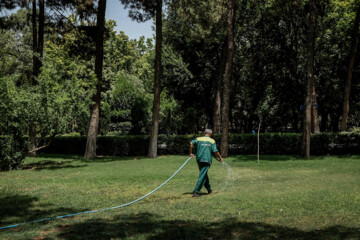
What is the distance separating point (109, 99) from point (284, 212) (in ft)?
116

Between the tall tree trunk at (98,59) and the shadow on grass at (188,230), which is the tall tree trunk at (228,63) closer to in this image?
the tall tree trunk at (98,59)

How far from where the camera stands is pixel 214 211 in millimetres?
7777

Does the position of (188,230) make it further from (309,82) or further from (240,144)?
(240,144)

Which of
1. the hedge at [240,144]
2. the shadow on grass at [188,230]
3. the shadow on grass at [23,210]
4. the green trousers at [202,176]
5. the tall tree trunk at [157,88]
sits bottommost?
the shadow on grass at [23,210]

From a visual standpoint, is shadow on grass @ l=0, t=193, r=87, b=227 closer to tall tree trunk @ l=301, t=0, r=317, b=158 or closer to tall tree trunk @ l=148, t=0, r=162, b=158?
tall tree trunk @ l=148, t=0, r=162, b=158

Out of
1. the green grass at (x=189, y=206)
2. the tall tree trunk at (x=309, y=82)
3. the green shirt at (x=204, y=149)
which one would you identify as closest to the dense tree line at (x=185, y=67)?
the tall tree trunk at (x=309, y=82)

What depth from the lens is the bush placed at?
17094 millimetres

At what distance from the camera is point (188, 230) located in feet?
20.6

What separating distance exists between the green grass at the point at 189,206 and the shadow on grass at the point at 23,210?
21 millimetres

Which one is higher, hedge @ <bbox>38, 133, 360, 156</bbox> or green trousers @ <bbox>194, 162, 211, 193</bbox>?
hedge @ <bbox>38, 133, 360, 156</bbox>

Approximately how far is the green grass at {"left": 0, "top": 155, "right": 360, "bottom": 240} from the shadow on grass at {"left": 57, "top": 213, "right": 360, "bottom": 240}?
0.02 meters

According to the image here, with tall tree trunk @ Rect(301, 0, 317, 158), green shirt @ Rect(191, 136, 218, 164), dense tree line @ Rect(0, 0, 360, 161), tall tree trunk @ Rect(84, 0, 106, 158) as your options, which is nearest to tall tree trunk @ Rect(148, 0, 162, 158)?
dense tree line @ Rect(0, 0, 360, 161)

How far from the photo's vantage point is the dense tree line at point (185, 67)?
18.7 metres

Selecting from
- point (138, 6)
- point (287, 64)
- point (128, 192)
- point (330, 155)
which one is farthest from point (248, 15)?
point (128, 192)
